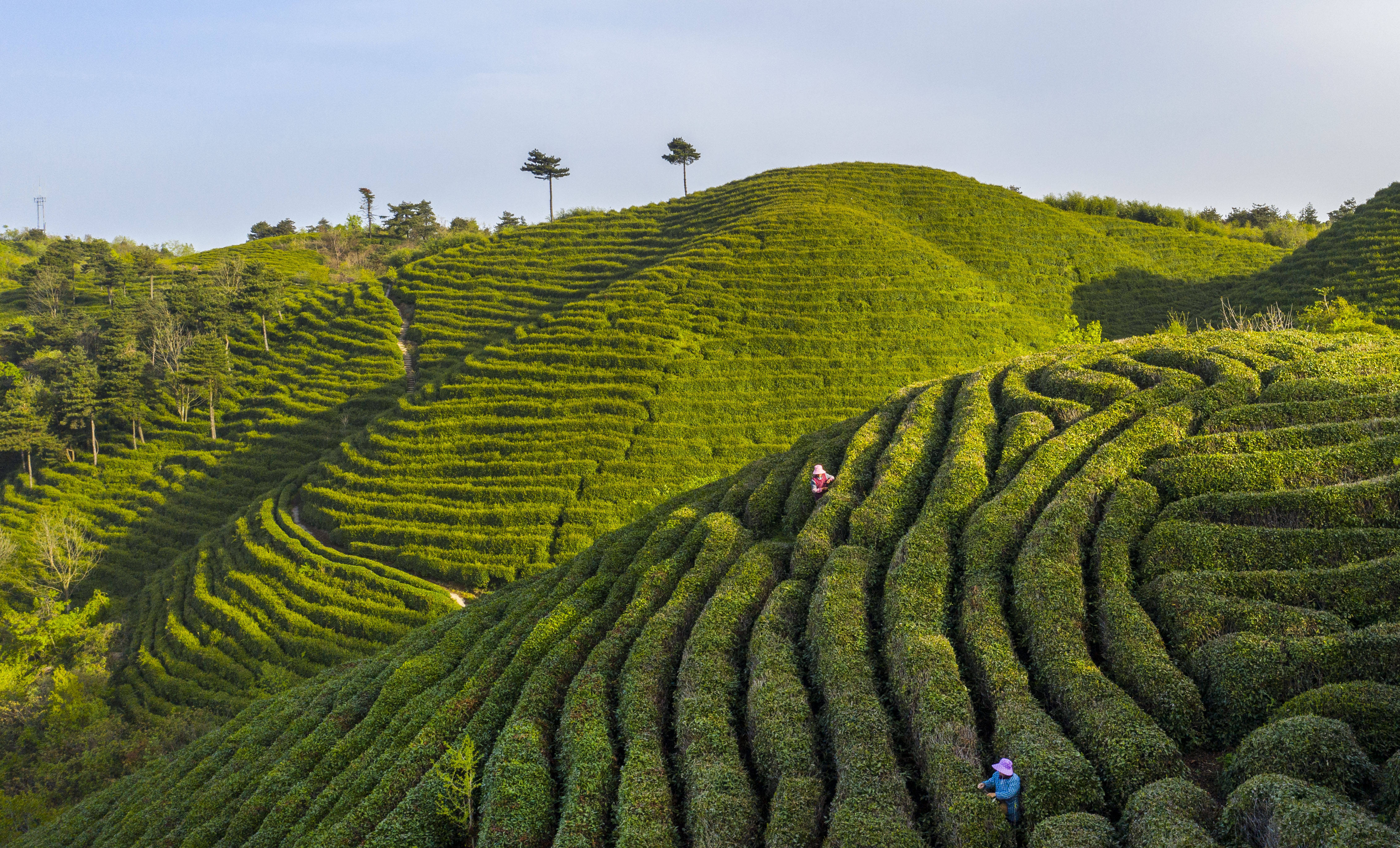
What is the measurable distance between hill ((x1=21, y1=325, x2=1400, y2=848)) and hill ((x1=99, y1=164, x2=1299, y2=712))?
12369mm

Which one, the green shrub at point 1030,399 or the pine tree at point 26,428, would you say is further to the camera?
the pine tree at point 26,428

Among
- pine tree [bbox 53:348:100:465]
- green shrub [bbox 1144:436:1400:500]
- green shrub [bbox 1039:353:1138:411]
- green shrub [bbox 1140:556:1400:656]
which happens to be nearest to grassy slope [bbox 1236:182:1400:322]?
green shrub [bbox 1039:353:1138:411]

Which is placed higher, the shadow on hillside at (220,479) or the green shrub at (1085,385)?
the green shrub at (1085,385)

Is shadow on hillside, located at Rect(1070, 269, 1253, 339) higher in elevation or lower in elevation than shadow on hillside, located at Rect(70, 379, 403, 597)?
higher

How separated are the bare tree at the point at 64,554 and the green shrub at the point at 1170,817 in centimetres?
4971

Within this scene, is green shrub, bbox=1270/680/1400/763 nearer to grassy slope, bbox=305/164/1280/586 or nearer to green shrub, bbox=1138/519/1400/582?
green shrub, bbox=1138/519/1400/582

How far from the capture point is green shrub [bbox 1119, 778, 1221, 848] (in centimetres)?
821

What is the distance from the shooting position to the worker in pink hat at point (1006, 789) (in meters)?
9.51

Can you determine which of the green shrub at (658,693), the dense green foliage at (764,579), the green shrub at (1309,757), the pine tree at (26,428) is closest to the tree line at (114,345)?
the pine tree at (26,428)

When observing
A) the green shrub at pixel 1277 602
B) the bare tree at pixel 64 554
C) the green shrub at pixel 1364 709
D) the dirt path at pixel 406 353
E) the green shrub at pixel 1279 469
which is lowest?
the bare tree at pixel 64 554

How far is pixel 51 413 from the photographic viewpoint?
54219 millimetres

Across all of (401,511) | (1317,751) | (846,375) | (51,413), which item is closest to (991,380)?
(1317,751)

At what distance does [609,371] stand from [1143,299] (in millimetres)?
39338

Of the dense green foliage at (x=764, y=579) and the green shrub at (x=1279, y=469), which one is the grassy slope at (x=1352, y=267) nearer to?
the dense green foliage at (x=764, y=579)
